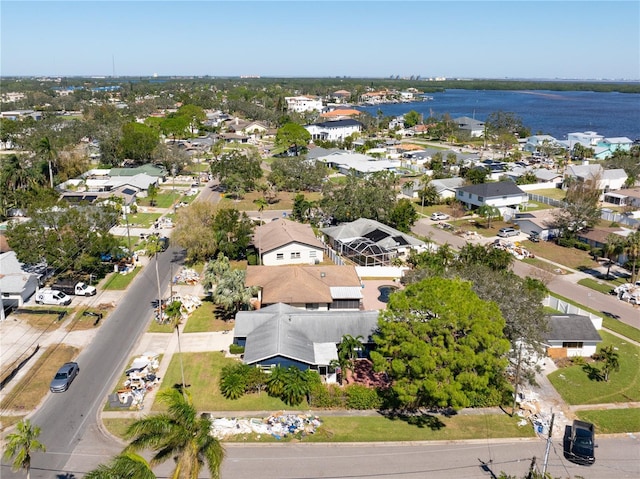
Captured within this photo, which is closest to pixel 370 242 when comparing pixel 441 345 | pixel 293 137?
pixel 441 345

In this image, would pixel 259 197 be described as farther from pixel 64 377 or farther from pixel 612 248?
pixel 64 377

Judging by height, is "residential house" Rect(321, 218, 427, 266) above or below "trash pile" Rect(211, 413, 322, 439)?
above

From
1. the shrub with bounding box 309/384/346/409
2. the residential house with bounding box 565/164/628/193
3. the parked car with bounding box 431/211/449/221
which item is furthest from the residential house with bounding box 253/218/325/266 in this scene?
the residential house with bounding box 565/164/628/193

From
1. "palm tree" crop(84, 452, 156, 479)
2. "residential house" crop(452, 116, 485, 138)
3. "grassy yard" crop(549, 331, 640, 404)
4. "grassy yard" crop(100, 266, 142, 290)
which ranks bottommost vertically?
"grassy yard" crop(549, 331, 640, 404)

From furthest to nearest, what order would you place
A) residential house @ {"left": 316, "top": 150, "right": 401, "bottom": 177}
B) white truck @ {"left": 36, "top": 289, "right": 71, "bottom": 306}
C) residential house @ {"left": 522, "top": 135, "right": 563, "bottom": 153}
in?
residential house @ {"left": 522, "top": 135, "right": 563, "bottom": 153} → residential house @ {"left": 316, "top": 150, "right": 401, "bottom": 177} → white truck @ {"left": 36, "top": 289, "right": 71, "bottom": 306}

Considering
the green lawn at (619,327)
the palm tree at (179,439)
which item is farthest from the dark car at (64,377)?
the green lawn at (619,327)

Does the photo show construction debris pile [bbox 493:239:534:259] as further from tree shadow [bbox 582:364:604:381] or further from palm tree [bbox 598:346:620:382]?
palm tree [bbox 598:346:620:382]

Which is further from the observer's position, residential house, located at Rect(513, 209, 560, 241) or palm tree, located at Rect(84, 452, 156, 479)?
residential house, located at Rect(513, 209, 560, 241)
